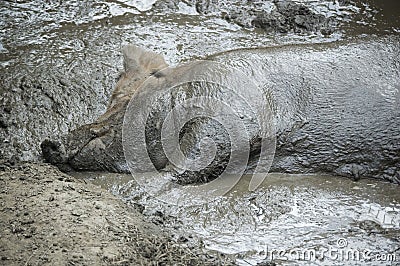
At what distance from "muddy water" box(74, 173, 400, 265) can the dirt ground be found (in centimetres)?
16

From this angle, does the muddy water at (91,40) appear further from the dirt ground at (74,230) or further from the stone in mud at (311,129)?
the dirt ground at (74,230)

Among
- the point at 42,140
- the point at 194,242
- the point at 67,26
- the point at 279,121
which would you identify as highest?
the point at 67,26

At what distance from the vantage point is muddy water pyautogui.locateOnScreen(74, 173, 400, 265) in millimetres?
2924

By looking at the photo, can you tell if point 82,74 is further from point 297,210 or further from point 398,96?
point 398,96

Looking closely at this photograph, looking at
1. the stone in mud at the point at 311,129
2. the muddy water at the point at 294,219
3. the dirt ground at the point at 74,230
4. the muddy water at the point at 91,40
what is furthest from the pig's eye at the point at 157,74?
the dirt ground at the point at 74,230

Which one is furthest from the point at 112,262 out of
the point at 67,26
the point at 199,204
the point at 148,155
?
the point at 67,26

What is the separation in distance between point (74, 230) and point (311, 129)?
156 centimetres

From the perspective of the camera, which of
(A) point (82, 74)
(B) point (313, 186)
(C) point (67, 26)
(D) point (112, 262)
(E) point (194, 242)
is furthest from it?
(C) point (67, 26)

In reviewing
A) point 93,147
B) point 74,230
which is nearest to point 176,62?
point 93,147

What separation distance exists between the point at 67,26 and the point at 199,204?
89.5 inches

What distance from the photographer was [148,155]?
11.5ft

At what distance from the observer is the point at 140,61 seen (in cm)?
397

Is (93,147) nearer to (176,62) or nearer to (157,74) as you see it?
(157,74)

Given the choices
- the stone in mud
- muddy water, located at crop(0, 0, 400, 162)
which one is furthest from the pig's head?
muddy water, located at crop(0, 0, 400, 162)
